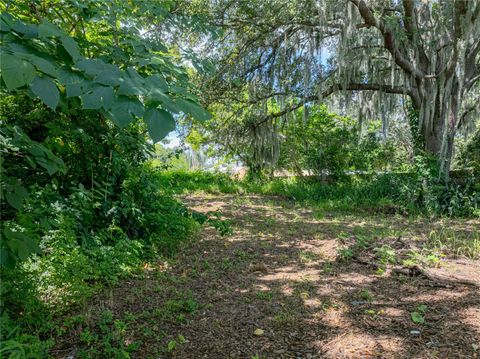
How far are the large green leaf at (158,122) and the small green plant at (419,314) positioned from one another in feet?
6.56

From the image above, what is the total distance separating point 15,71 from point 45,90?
3.4 inches

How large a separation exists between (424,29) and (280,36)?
8.77 ft

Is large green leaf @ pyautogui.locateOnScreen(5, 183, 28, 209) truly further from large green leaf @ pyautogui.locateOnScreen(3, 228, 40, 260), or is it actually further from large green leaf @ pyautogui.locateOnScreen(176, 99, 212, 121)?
large green leaf @ pyautogui.locateOnScreen(176, 99, 212, 121)

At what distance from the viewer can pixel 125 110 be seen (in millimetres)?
921

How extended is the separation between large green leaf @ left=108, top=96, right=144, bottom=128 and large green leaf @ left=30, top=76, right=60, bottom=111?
0.15 metres

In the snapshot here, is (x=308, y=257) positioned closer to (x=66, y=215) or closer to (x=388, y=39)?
(x=66, y=215)

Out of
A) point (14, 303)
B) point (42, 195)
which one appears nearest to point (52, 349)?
point (14, 303)

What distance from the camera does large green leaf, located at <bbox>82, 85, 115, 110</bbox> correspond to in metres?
0.92

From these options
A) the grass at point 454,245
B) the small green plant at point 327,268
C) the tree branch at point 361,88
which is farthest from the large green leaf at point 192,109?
the tree branch at point 361,88

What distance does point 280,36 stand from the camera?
7078 mm

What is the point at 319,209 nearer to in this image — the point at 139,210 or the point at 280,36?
the point at 280,36

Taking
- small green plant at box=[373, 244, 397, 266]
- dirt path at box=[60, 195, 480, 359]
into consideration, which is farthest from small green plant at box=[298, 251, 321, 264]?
small green plant at box=[373, 244, 397, 266]

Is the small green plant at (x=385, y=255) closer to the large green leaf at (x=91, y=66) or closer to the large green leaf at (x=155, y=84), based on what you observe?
the large green leaf at (x=155, y=84)

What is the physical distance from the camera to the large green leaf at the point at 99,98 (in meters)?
0.92
